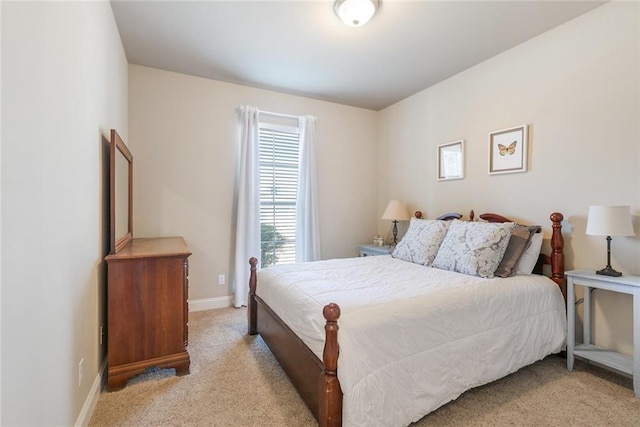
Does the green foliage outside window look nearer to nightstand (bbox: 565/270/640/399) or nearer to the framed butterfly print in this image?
the framed butterfly print

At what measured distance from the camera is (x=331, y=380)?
145cm

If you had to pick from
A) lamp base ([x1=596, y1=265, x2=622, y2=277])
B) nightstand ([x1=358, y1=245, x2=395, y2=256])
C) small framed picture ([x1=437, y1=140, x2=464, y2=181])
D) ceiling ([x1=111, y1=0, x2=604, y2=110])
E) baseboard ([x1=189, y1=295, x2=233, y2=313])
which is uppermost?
ceiling ([x1=111, y1=0, x2=604, y2=110])

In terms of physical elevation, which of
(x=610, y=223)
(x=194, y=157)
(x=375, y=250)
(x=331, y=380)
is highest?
(x=194, y=157)

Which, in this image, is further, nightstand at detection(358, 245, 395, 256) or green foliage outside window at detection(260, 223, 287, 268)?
green foliage outside window at detection(260, 223, 287, 268)

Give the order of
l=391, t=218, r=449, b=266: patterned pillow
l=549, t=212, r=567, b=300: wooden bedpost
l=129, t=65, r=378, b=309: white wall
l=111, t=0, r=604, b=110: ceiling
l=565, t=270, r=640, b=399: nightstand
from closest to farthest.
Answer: l=565, t=270, r=640, b=399: nightstand
l=111, t=0, r=604, b=110: ceiling
l=549, t=212, r=567, b=300: wooden bedpost
l=391, t=218, r=449, b=266: patterned pillow
l=129, t=65, r=378, b=309: white wall

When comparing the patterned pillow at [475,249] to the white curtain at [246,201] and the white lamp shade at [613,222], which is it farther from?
the white curtain at [246,201]

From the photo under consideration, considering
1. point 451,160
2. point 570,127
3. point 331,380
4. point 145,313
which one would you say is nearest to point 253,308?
point 145,313

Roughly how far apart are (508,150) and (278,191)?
2643mm

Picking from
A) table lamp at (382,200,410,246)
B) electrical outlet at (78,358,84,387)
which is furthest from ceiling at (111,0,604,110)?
electrical outlet at (78,358,84,387)

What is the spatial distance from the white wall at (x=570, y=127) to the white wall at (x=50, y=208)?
3373mm

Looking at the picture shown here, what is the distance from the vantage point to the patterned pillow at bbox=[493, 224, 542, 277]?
2.44 m

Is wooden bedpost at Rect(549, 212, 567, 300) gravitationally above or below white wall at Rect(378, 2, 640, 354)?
below

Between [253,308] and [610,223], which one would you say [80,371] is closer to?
[253,308]

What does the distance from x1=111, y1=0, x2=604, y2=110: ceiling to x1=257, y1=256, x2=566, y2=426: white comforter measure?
2.07 meters
